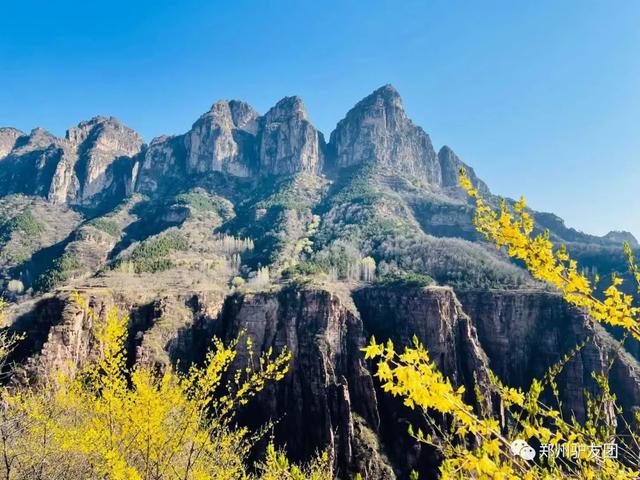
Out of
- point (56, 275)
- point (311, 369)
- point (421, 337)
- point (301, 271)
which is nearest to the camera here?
A: point (311, 369)

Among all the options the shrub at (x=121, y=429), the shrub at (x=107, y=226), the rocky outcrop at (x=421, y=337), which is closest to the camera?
the shrub at (x=121, y=429)

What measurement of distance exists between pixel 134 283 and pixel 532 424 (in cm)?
9712

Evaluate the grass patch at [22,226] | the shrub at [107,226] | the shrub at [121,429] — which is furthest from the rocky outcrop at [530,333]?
the grass patch at [22,226]

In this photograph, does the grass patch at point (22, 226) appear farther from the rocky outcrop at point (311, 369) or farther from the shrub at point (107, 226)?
the rocky outcrop at point (311, 369)

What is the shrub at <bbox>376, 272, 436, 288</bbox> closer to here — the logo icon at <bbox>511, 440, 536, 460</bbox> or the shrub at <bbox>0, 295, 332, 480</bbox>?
the shrub at <bbox>0, 295, 332, 480</bbox>

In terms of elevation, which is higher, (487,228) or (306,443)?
(487,228)

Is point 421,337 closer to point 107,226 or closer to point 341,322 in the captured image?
point 341,322

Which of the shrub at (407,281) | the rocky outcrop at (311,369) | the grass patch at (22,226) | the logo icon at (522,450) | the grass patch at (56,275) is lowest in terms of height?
the rocky outcrop at (311,369)

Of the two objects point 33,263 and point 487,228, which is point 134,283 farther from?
point 33,263

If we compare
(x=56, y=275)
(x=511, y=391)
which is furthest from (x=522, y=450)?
(x=56, y=275)

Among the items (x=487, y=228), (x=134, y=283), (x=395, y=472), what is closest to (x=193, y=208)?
(x=134, y=283)

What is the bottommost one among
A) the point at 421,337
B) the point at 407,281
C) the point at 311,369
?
the point at 311,369

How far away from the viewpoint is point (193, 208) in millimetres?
197500

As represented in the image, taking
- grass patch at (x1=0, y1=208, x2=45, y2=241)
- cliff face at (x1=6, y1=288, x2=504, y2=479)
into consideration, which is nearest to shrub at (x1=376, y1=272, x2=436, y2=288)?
cliff face at (x1=6, y1=288, x2=504, y2=479)
